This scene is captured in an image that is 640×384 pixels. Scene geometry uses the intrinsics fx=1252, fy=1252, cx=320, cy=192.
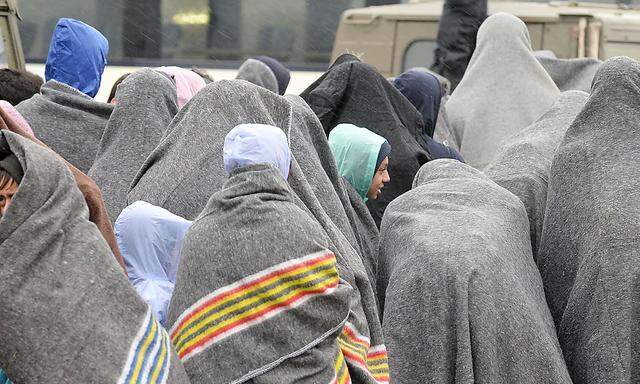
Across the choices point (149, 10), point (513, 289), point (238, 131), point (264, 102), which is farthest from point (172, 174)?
point (149, 10)

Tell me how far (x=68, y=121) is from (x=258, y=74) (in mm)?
2804

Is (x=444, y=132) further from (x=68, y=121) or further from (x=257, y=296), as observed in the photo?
(x=257, y=296)

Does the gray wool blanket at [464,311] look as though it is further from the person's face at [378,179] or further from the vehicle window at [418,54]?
the vehicle window at [418,54]

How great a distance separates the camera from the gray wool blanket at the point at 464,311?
310 centimetres

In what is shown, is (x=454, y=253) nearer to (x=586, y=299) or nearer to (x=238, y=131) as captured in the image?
(x=586, y=299)

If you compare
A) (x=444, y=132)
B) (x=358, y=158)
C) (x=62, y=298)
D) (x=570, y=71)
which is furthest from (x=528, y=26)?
(x=62, y=298)

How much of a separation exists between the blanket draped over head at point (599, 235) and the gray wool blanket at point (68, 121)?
5.25 ft

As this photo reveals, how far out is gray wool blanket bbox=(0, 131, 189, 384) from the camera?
2193mm

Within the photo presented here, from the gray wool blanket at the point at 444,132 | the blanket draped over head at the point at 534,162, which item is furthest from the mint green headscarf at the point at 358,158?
the gray wool blanket at the point at 444,132

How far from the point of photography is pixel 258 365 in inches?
97.4

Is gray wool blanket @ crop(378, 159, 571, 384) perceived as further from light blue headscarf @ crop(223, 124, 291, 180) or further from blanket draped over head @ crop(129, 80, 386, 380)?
light blue headscarf @ crop(223, 124, 291, 180)

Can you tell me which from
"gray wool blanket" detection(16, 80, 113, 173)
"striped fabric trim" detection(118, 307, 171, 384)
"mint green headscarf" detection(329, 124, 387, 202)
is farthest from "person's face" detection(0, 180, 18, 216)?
"mint green headscarf" detection(329, 124, 387, 202)

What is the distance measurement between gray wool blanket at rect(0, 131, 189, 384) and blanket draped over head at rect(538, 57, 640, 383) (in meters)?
1.37

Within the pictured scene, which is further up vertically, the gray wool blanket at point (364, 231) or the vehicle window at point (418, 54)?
the gray wool blanket at point (364, 231)
